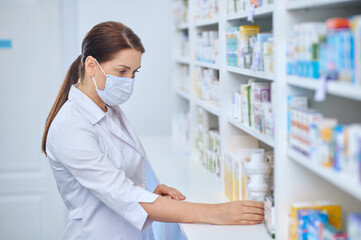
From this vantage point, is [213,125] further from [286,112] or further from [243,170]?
[286,112]

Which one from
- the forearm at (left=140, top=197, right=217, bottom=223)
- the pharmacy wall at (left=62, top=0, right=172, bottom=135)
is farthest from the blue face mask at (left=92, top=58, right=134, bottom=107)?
the pharmacy wall at (left=62, top=0, right=172, bottom=135)

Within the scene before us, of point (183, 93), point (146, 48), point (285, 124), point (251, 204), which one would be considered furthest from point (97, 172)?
point (146, 48)

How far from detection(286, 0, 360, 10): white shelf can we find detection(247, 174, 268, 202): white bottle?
29.2 inches

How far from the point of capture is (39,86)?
4512 mm

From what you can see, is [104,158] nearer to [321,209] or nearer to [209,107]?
[321,209]

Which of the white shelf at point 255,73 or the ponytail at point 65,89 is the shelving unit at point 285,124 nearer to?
the white shelf at point 255,73

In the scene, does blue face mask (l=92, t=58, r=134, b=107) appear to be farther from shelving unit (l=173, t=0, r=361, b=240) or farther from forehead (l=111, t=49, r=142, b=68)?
shelving unit (l=173, t=0, r=361, b=240)

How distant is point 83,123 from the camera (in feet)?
6.91

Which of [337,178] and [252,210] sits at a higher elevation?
[337,178]

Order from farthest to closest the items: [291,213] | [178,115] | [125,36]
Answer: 1. [178,115]
2. [125,36]
3. [291,213]

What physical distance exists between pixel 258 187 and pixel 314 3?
0.88 meters

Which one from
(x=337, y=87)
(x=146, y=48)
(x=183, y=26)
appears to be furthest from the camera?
(x=146, y=48)

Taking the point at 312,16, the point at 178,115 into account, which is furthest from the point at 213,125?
the point at 312,16

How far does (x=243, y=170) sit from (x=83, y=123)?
76cm
